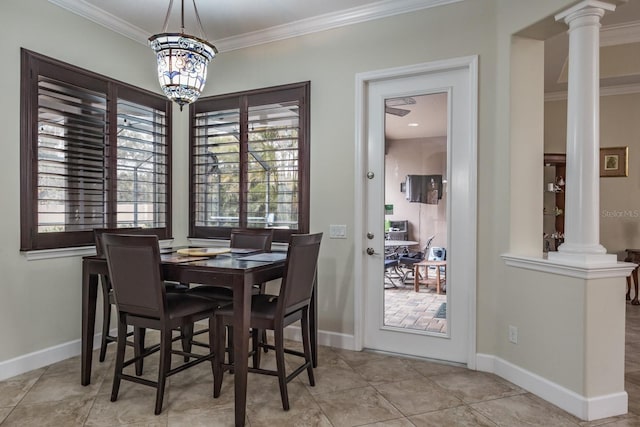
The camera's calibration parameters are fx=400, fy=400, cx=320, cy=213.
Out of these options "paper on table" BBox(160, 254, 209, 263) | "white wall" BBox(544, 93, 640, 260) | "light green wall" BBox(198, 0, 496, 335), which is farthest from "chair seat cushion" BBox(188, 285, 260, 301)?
"white wall" BBox(544, 93, 640, 260)

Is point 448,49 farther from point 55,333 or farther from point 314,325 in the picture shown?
point 55,333

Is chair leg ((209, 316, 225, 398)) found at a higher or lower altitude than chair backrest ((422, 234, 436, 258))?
lower

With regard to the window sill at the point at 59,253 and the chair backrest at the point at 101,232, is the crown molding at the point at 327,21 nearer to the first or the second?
the chair backrest at the point at 101,232

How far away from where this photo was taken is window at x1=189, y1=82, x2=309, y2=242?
3697mm

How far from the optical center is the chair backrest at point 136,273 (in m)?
2.29

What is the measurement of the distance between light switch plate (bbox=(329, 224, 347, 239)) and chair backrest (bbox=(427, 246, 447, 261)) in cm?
73

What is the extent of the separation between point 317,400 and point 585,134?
2339 mm

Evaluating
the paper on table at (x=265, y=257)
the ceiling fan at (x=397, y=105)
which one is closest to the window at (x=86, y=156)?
the paper on table at (x=265, y=257)

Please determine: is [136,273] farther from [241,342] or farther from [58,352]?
[58,352]

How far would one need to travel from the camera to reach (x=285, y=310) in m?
2.42

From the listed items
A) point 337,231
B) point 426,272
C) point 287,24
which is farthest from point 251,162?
point 426,272

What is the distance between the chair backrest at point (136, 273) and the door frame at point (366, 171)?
1664mm

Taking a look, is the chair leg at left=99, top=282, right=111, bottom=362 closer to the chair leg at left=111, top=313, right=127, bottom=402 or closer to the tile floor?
the tile floor

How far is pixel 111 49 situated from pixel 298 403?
3.33 metres
